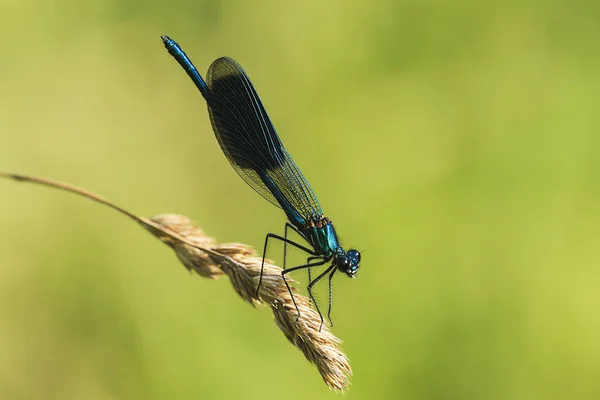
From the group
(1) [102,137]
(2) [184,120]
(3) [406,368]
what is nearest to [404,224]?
(3) [406,368]

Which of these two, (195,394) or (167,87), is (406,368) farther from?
(167,87)

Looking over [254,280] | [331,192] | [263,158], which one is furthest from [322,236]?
[331,192]

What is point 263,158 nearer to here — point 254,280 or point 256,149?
point 256,149

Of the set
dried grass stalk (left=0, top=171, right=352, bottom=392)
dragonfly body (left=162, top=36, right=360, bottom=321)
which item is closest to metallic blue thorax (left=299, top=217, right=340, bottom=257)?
dragonfly body (left=162, top=36, right=360, bottom=321)

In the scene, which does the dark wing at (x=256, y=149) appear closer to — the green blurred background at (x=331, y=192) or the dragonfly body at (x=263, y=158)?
the dragonfly body at (x=263, y=158)

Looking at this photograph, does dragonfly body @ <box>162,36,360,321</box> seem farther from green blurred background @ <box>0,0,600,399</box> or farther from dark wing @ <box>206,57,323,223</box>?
green blurred background @ <box>0,0,600,399</box>

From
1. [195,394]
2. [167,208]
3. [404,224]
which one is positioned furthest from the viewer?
[167,208]
